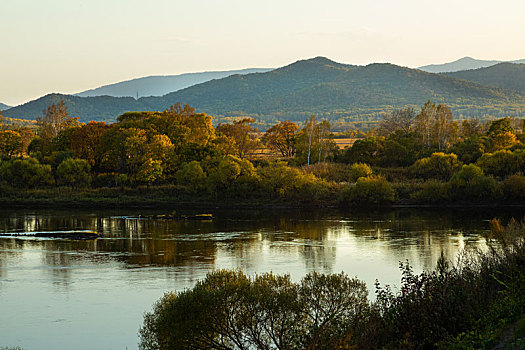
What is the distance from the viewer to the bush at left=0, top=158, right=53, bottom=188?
235 ft

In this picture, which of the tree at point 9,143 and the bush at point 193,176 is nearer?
the bush at point 193,176

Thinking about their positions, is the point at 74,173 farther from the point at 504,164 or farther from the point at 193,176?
the point at 504,164

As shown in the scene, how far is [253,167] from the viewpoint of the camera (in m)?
71.4

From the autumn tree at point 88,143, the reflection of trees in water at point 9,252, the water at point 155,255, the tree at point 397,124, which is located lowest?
the water at point 155,255

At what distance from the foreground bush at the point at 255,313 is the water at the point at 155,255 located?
5073 mm

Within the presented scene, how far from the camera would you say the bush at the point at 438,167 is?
234ft

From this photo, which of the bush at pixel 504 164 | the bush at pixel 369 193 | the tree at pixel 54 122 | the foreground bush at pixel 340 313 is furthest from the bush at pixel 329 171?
the foreground bush at pixel 340 313

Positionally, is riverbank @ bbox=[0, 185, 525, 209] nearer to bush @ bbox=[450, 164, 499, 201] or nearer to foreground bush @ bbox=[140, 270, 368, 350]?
bush @ bbox=[450, 164, 499, 201]

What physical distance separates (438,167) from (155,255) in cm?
4487

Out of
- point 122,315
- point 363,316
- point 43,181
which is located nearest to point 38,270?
point 122,315

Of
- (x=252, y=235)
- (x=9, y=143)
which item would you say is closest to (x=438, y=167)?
(x=252, y=235)

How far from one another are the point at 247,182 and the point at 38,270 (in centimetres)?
3830

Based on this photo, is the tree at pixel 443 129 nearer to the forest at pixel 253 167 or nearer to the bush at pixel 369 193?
the forest at pixel 253 167

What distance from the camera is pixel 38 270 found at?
31.5 m
